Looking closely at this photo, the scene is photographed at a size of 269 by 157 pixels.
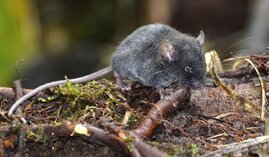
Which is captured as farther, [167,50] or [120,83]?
[120,83]

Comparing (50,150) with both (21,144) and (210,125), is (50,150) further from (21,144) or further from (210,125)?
(210,125)

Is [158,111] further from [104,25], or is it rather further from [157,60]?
[104,25]

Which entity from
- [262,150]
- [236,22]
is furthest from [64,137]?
[236,22]

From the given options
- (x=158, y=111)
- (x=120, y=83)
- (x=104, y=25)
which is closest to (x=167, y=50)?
(x=120, y=83)

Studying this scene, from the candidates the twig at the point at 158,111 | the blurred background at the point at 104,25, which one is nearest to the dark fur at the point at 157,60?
the twig at the point at 158,111

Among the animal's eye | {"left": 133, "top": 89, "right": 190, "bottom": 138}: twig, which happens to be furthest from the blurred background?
{"left": 133, "top": 89, "right": 190, "bottom": 138}: twig

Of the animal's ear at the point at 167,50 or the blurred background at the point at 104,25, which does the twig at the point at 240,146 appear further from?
the blurred background at the point at 104,25
